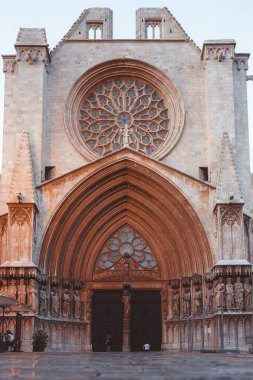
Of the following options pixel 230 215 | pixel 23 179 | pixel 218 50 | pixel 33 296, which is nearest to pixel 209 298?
pixel 230 215

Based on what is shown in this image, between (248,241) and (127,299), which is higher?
(248,241)

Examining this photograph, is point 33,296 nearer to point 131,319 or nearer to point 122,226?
point 131,319

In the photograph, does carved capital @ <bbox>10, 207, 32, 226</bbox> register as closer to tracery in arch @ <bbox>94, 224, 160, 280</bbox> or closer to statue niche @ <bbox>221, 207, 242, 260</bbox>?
tracery in arch @ <bbox>94, 224, 160, 280</bbox>

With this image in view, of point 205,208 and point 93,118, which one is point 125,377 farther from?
point 93,118

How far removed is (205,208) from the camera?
22.4 metres

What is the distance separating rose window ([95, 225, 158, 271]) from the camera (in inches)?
950

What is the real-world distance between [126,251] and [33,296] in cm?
460

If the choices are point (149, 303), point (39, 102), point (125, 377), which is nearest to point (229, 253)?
point (149, 303)

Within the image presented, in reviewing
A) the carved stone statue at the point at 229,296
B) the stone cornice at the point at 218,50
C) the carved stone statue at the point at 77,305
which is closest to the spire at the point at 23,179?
the carved stone statue at the point at 77,305

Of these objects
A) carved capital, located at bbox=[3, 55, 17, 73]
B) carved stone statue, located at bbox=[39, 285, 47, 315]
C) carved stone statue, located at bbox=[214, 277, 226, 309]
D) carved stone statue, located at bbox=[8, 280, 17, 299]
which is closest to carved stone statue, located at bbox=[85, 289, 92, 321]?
carved stone statue, located at bbox=[39, 285, 47, 315]

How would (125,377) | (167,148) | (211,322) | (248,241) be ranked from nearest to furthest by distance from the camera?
(125,377) < (211,322) < (248,241) < (167,148)

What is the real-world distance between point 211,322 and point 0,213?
822cm

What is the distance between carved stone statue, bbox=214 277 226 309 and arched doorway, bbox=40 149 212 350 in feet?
3.29

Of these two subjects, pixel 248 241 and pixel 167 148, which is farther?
pixel 167 148
